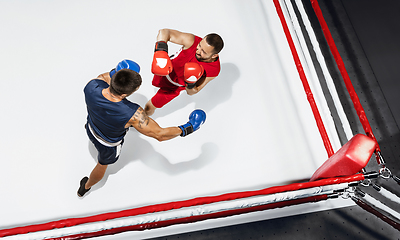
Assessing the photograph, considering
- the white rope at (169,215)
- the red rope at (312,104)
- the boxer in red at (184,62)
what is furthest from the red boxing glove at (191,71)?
the red rope at (312,104)

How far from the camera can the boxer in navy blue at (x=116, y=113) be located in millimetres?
1199

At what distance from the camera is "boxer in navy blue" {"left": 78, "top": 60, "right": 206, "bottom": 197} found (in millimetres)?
1199

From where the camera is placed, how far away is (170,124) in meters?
2.14

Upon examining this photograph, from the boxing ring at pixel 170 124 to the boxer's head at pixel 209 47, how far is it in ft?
2.16

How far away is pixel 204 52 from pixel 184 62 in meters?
0.20

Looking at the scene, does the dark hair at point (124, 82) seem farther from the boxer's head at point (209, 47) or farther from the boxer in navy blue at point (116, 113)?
the boxer's head at point (209, 47)

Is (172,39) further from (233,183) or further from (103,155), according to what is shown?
(233,183)

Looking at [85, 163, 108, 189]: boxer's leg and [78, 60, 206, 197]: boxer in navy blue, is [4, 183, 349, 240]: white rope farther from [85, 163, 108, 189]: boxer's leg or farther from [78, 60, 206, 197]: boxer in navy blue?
[85, 163, 108, 189]: boxer's leg

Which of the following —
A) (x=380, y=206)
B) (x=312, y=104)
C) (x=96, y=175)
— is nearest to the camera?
(x=380, y=206)

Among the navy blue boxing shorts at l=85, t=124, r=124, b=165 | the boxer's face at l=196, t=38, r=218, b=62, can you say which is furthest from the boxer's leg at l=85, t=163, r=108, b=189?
the boxer's face at l=196, t=38, r=218, b=62

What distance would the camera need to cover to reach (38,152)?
1946mm

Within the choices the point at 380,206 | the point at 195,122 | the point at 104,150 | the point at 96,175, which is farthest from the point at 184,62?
the point at 380,206

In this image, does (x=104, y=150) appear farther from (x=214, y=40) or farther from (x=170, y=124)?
(x=214, y=40)

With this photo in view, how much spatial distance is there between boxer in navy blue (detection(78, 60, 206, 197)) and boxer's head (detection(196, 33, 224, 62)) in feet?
1.32
